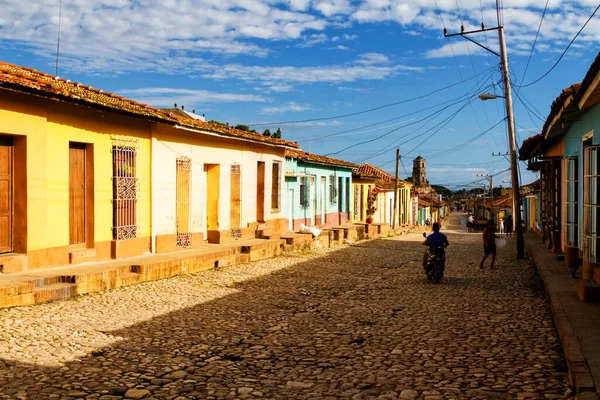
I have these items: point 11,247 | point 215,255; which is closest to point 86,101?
Result: point 11,247

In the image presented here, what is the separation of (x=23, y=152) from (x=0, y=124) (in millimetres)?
634

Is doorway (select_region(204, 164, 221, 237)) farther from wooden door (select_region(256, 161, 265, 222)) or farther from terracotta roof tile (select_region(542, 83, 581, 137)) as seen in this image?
terracotta roof tile (select_region(542, 83, 581, 137))

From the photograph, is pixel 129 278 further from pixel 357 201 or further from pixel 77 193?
pixel 357 201

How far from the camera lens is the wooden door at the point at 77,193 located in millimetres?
11055

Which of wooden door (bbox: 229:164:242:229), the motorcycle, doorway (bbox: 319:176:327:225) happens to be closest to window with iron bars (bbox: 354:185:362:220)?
doorway (bbox: 319:176:327:225)

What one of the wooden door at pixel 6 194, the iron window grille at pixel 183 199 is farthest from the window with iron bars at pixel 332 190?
the wooden door at pixel 6 194

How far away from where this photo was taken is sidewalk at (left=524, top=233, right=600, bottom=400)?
442 cm

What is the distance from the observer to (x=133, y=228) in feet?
41.1

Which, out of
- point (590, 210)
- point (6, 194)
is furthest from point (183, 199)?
point (590, 210)

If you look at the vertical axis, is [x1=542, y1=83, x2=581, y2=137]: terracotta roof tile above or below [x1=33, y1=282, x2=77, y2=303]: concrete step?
above

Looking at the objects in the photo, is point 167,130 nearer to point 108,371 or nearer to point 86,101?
point 86,101

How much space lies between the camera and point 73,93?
10031mm

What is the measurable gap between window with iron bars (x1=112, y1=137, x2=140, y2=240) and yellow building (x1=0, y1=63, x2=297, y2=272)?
2 cm

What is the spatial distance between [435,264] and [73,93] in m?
7.23
